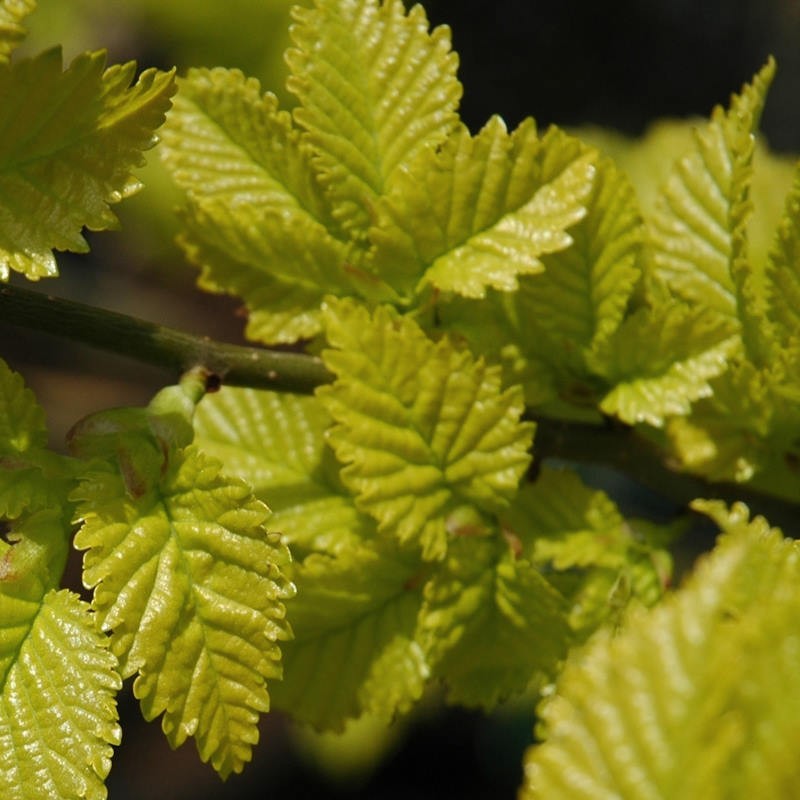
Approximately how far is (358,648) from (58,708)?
1.05 ft

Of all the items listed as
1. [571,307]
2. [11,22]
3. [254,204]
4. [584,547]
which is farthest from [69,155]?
[584,547]

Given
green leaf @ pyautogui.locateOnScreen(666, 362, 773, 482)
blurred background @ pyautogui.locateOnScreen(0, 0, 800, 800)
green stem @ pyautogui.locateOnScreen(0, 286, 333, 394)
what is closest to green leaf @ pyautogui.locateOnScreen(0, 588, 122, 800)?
green stem @ pyautogui.locateOnScreen(0, 286, 333, 394)

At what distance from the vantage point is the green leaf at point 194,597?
82 centimetres

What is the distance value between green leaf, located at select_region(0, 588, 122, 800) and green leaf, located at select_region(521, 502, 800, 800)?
1.19ft

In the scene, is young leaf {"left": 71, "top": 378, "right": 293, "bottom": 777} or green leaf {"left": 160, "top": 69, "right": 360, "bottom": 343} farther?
green leaf {"left": 160, "top": 69, "right": 360, "bottom": 343}

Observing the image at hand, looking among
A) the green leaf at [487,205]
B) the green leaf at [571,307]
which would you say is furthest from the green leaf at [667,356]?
the green leaf at [487,205]

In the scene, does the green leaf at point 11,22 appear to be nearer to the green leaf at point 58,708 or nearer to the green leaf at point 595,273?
the green leaf at point 58,708

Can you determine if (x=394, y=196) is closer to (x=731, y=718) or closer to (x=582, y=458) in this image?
(x=582, y=458)

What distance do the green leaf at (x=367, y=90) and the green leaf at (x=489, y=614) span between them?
0.33 metres

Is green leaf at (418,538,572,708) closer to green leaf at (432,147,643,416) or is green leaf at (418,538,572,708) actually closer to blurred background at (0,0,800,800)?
green leaf at (432,147,643,416)

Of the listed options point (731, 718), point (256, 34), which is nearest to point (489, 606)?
point (731, 718)

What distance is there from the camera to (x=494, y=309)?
1.07 m

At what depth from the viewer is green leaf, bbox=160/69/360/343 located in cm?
103

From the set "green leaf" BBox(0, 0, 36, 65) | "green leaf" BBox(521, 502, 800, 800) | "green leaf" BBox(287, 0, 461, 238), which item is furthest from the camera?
"green leaf" BBox(287, 0, 461, 238)
